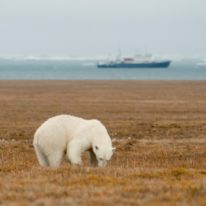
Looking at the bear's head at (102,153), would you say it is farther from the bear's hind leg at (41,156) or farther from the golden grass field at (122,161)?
the bear's hind leg at (41,156)

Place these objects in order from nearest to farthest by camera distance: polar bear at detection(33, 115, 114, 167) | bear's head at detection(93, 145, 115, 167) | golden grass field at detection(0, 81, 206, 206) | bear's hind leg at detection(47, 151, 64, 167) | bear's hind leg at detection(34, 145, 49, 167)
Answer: golden grass field at detection(0, 81, 206, 206), bear's head at detection(93, 145, 115, 167), polar bear at detection(33, 115, 114, 167), bear's hind leg at detection(47, 151, 64, 167), bear's hind leg at detection(34, 145, 49, 167)

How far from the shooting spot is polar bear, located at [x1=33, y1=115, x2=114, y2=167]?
1398cm

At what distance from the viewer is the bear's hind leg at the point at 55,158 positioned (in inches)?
564

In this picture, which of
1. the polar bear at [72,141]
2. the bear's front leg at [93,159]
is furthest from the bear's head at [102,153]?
the bear's front leg at [93,159]

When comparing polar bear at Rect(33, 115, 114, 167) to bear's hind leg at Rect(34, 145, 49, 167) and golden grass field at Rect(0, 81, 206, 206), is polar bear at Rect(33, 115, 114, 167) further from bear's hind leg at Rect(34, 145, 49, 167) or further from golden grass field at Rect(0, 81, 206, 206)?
golden grass field at Rect(0, 81, 206, 206)

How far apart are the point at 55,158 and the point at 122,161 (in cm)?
441

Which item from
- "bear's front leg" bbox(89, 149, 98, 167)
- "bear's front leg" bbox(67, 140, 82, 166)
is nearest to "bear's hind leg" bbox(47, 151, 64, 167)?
"bear's front leg" bbox(67, 140, 82, 166)

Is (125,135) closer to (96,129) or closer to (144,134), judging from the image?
(144,134)

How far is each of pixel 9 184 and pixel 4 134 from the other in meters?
17.0

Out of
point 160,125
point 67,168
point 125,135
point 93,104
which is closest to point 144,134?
point 125,135

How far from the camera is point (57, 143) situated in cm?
1428

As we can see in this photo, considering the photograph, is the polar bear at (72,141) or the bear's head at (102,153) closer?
the bear's head at (102,153)

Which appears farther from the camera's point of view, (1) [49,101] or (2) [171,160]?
(1) [49,101]

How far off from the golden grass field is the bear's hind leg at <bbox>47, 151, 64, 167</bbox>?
0.28 m
